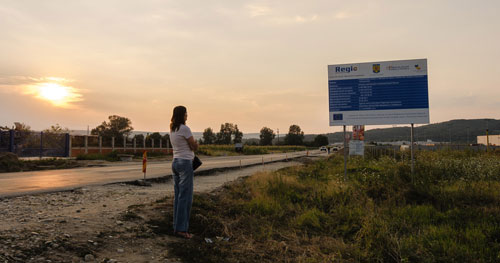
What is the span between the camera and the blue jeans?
4793 millimetres

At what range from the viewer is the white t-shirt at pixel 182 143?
15.7 ft

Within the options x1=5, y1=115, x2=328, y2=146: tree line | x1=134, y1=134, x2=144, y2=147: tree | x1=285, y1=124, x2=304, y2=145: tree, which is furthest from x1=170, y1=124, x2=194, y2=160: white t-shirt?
x1=285, y1=124, x2=304, y2=145: tree

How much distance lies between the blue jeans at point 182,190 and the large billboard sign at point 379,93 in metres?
7.85

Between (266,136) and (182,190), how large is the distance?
152m

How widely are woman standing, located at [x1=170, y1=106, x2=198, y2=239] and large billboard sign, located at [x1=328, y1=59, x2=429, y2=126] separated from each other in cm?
780

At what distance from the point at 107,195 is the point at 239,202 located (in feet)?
10.7

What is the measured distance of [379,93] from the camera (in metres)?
11.3

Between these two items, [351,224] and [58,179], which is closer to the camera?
[351,224]

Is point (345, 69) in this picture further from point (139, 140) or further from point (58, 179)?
point (139, 140)

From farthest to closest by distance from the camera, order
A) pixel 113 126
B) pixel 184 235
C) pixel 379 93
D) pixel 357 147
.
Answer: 1. pixel 113 126
2. pixel 357 147
3. pixel 379 93
4. pixel 184 235

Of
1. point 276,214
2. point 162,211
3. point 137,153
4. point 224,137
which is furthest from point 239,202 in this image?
Answer: point 224,137

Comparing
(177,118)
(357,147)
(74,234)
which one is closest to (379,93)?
(177,118)

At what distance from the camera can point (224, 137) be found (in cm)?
13762

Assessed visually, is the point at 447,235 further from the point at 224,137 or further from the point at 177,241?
the point at 224,137
